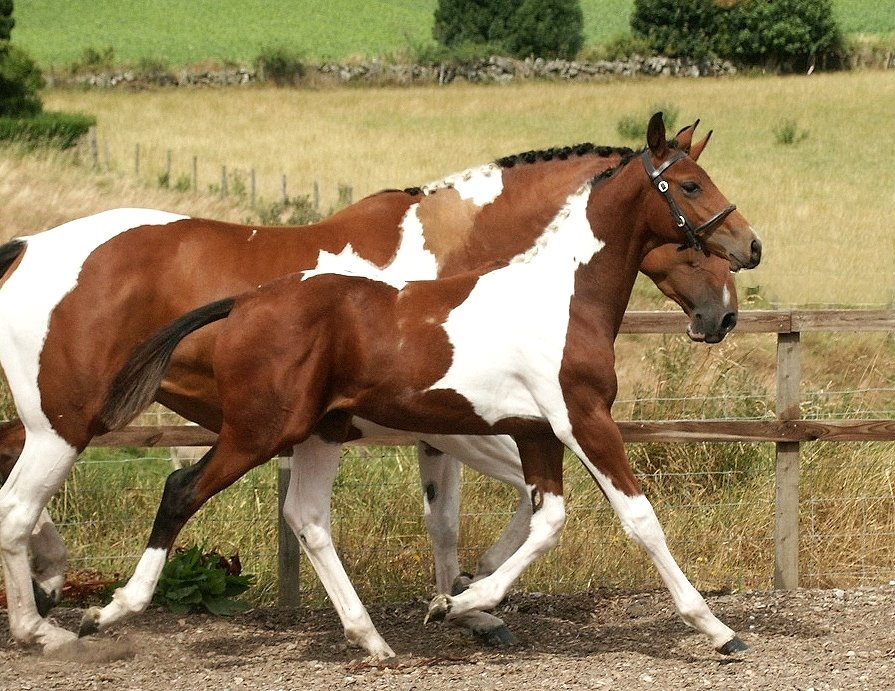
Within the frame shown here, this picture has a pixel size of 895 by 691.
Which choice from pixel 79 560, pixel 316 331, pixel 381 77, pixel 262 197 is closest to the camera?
pixel 316 331

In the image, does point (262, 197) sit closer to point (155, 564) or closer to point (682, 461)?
point (682, 461)

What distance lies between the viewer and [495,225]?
5711mm

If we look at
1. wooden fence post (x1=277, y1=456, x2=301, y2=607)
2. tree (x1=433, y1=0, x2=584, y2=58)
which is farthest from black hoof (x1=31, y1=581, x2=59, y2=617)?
tree (x1=433, y1=0, x2=584, y2=58)

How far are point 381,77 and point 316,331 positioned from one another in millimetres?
38291

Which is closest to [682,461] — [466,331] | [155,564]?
[466,331]

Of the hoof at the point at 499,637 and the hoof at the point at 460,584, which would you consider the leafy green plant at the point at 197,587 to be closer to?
the hoof at the point at 460,584

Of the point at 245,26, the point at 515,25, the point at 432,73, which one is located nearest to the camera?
the point at 432,73

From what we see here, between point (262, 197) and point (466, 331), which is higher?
point (262, 197)

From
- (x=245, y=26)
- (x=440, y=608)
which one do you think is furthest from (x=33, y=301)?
(x=245, y=26)

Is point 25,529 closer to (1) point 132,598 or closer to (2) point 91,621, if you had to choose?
(2) point 91,621

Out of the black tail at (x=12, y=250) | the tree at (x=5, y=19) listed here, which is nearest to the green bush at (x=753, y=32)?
the tree at (x=5, y=19)

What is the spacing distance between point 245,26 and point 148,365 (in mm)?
57536

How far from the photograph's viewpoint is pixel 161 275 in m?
5.55

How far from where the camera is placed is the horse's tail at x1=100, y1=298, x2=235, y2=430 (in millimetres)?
5055
